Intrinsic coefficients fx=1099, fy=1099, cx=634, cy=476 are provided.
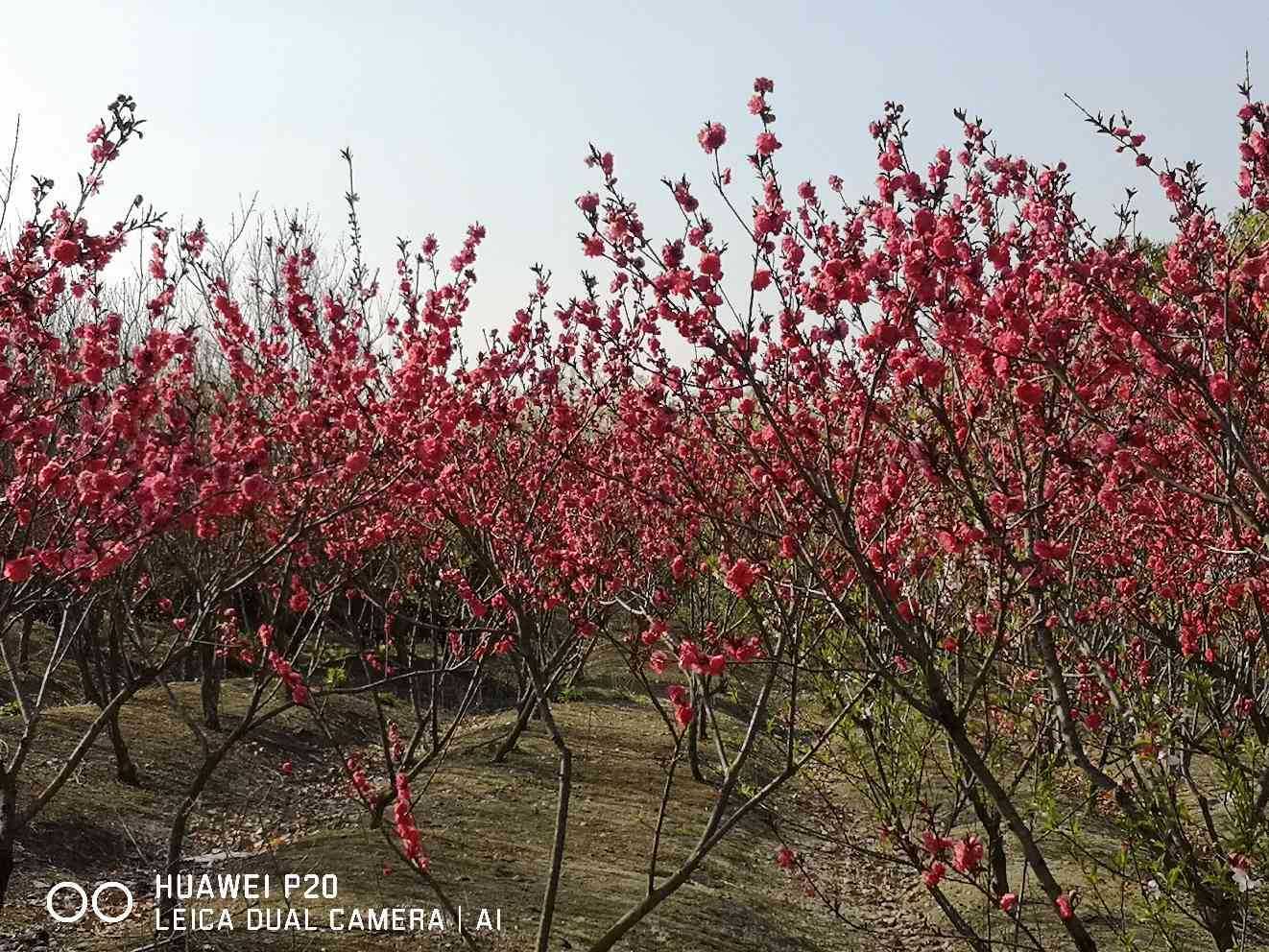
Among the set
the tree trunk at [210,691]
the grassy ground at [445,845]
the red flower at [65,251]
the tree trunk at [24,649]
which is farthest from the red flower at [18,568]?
the tree trunk at [24,649]

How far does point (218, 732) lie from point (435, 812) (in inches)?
110

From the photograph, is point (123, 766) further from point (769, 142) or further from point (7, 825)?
point (769, 142)

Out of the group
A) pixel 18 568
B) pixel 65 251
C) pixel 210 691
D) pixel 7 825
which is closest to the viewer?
A: pixel 18 568

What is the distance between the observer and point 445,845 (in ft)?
26.3

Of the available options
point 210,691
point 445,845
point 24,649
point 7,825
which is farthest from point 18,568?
point 24,649

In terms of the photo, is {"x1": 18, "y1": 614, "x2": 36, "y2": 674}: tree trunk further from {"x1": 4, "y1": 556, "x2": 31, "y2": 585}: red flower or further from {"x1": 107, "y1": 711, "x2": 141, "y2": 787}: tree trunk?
{"x1": 4, "y1": 556, "x2": 31, "y2": 585}: red flower

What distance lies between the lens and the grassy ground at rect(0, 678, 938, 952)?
6.49m

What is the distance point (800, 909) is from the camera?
805 cm

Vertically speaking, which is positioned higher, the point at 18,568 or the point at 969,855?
the point at 18,568

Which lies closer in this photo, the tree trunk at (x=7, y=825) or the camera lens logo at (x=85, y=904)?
the tree trunk at (x=7, y=825)

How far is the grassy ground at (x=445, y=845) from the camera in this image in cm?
649

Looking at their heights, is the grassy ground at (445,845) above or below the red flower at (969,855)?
below

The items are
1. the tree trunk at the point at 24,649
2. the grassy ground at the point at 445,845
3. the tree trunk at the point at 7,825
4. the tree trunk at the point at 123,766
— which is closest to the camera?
the tree trunk at the point at 7,825

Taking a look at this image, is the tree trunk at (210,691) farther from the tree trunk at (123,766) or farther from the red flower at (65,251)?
the red flower at (65,251)
